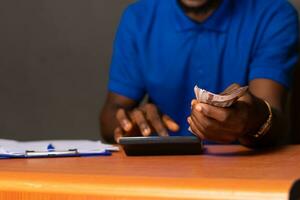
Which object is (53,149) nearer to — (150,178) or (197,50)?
(150,178)

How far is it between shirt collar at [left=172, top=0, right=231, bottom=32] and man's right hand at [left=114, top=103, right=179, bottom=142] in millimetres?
432

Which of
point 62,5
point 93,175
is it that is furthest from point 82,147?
point 62,5

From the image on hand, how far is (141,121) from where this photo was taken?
124cm

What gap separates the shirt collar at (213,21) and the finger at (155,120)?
439 mm

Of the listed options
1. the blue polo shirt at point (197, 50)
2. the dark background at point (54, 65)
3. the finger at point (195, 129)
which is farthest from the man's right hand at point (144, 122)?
the dark background at point (54, 65)

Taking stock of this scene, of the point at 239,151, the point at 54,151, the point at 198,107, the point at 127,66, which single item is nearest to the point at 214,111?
the point at 198,107

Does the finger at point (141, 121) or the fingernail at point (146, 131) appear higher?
the finger at point (141, 121)

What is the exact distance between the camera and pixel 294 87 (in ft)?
5.85

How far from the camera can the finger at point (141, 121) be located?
3.96ft

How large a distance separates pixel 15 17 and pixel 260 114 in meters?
1.38

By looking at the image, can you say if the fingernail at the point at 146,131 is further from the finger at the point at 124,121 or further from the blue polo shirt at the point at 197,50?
the blue polo shirt at the point at 197,50

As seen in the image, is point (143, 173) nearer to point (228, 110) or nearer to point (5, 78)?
point (228, 110)

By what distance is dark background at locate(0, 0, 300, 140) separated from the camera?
2.08 m

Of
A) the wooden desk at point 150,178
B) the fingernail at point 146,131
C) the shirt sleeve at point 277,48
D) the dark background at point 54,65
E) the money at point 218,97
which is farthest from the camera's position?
the dark background at point 54,65
